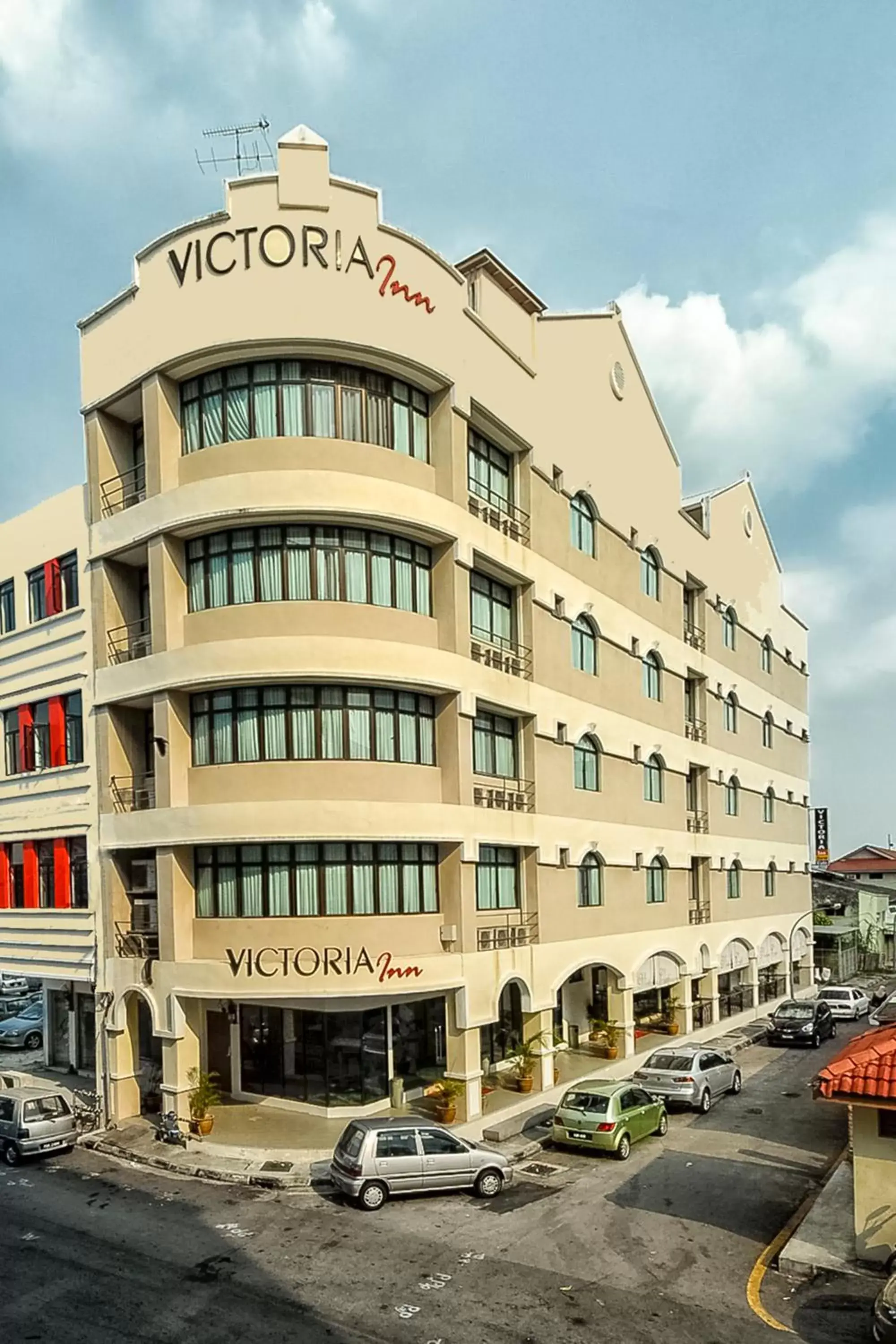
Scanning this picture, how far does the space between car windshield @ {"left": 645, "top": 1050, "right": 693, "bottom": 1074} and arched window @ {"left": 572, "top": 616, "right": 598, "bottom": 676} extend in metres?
11.8

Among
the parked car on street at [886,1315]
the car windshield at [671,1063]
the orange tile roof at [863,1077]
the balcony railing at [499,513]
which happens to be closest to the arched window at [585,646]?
the balcony railing at [499,513]

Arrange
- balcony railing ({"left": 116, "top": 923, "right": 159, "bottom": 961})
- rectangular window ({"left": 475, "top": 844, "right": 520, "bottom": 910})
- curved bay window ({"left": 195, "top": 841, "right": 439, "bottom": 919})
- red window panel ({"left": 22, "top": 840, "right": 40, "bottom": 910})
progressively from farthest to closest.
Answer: red window panel ({"left": 22, "top": 840, "right": 40, "bottom": 910}) → rectangular window ({"left": 475, "top": 844, "right": 520, "bottom": 910}) → balcony railing ({"left": 116, "top": 923, "right": 159, "bottom": 961}) → curved bay window ({"left": 195, "top": 841, "right": 439, "bottom": 919})

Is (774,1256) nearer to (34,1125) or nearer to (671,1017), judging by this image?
(34,1125)

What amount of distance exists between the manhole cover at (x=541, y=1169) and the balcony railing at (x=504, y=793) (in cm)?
861

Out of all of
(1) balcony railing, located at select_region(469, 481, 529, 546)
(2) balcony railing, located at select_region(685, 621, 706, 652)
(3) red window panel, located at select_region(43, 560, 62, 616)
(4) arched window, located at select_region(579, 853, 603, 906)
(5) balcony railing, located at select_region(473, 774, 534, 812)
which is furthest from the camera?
(2) balcony railing, located at select_region(685, 621, 706, 652)

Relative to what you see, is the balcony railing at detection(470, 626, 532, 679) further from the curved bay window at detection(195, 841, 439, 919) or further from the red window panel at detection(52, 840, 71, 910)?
the red window panel at detection(52, 840, 71, 910)

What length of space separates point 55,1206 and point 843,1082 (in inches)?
593

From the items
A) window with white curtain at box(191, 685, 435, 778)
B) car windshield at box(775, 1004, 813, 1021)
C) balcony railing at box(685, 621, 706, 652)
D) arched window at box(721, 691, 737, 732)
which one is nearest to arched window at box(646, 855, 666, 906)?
car windshield at box(775, 1004, 813, 1021)

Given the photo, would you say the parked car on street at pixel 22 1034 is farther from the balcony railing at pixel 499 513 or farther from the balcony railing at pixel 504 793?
the balcony railing at pixel 499 513

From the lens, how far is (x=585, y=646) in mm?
34469

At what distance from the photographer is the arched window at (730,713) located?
47031mm

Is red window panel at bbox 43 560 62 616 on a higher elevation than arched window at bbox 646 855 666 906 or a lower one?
higher

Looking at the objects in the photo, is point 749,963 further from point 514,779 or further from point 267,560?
point 267,560

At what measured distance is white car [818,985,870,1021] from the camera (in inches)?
1839
